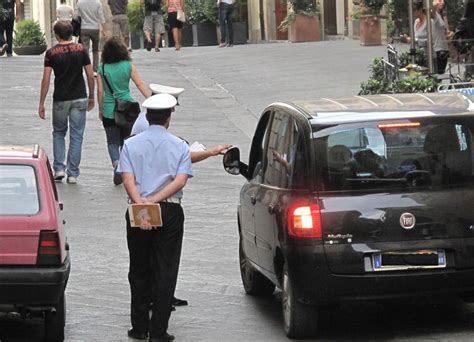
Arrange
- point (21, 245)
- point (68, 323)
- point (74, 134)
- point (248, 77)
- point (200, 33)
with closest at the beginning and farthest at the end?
1. point (21, 245)
2. point (68, 323)
3. point (74, 134)
4. point (248, 77)
5. point (200, 33)

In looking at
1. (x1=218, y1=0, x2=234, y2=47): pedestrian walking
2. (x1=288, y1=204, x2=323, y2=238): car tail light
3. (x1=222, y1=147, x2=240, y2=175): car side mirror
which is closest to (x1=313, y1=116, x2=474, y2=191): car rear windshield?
(x1=288, y1=204, x2=323, y2=238): car tail light

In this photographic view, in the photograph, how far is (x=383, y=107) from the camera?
966cm

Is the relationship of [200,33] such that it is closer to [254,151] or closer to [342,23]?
[342,23]

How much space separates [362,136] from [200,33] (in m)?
35.9

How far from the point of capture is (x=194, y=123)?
21.6 metres

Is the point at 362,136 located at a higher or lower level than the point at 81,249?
higher

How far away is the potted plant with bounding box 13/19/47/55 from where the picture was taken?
131 ft

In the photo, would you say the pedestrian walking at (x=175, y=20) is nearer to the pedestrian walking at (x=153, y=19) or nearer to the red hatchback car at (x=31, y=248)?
the pedestrian walking at (x=153, y=19)

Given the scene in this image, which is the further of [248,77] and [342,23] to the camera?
[342,23]

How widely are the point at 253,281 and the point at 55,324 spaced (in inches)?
82.4

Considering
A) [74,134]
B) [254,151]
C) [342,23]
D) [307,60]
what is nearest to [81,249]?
[254,151]

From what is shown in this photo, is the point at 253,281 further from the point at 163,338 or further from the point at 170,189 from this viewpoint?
the point at 170,189

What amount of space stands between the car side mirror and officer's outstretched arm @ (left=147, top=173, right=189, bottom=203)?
1.25 metres

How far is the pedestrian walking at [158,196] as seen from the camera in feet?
29.9
